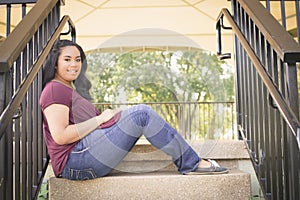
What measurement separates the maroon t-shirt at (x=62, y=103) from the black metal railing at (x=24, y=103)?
0.04m

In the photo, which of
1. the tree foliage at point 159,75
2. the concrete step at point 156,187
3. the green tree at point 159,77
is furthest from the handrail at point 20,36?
the tree foliage at point 159,75

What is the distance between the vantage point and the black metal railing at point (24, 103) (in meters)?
1.57

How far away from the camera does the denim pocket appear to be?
2100 mm

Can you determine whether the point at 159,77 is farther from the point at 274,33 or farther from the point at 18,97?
the point at 18,97

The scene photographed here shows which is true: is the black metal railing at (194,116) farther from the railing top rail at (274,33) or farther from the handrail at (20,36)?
the railing top rail at (274,33)

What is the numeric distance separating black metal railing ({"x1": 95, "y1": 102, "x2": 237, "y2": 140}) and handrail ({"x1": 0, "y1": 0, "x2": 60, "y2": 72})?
15.9ft

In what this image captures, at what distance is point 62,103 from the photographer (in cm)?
215

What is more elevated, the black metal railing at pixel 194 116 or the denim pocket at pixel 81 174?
the black metal railing at pixel 194 116

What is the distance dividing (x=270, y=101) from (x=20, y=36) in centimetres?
99

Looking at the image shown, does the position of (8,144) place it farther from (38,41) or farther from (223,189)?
(223,189)

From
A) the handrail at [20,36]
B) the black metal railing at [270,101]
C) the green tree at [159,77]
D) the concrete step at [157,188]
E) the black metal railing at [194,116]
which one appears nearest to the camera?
the handrail at [20,36]

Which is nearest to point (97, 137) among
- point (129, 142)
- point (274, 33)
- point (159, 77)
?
point (129, 142)

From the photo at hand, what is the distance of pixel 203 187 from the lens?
210 centimetres

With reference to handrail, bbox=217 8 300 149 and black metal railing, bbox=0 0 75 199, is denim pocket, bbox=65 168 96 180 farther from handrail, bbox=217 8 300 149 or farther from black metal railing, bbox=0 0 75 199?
handrail, bbox=217 8 300 149
